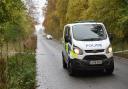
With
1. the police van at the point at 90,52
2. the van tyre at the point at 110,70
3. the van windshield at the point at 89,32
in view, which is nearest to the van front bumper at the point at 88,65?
the police van at the point at 90,52

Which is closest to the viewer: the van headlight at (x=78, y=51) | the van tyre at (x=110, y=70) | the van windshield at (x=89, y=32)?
the van headlight at (x=78, y=51)

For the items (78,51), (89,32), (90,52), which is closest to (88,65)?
(90,52)

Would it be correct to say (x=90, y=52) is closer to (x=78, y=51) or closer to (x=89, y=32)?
(x=78, y=51)

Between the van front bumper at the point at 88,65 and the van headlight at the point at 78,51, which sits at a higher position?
the van headlight at the point at 78,51

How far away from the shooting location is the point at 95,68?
1461cm

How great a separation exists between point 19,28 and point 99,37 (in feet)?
135

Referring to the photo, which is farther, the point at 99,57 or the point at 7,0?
the point at 7,0

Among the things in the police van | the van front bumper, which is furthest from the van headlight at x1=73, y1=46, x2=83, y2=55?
the van front bumper

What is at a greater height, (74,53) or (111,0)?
(111,0)

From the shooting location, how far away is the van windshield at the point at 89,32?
A: 51.3 ft

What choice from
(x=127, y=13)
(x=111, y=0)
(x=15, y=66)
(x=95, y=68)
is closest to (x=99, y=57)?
(x=95, y=68)

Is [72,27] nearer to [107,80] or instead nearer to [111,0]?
[107,80]

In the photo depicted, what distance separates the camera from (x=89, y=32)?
52.5 ft

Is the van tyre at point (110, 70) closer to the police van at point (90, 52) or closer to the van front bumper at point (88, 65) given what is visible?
the police van at point (90, 52)
